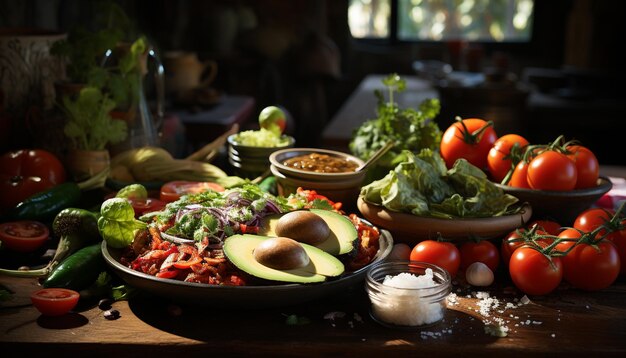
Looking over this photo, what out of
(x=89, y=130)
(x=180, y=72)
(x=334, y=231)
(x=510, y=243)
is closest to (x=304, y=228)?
(x=334, y=231)

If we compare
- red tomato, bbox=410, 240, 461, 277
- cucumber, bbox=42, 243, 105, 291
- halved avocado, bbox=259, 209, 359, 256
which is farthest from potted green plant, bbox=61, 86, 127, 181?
red tomato, bbox=410, 240, 461, 277

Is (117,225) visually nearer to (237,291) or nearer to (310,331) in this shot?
(237,291)

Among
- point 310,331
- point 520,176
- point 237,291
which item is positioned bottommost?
point 310,331

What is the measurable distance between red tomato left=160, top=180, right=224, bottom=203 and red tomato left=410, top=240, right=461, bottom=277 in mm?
768

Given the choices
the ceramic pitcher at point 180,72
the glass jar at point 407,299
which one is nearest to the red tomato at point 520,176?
the glass jar at point 407,299

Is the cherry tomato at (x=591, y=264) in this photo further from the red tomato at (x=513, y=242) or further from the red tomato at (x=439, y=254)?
the red tomato at (x=439, y=254)

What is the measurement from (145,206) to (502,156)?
1.16m

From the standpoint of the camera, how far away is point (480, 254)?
202cm

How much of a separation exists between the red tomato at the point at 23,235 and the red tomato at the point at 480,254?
4.16 ft

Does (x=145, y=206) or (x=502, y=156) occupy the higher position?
(x=502, y=156)

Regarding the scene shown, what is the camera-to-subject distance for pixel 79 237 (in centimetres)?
210

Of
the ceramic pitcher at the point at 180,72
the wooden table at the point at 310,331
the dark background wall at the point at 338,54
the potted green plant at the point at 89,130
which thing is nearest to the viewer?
the wooden table at the point at 310,331

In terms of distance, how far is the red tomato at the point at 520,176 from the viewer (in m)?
2.24

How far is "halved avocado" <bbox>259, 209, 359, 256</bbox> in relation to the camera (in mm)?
1821
